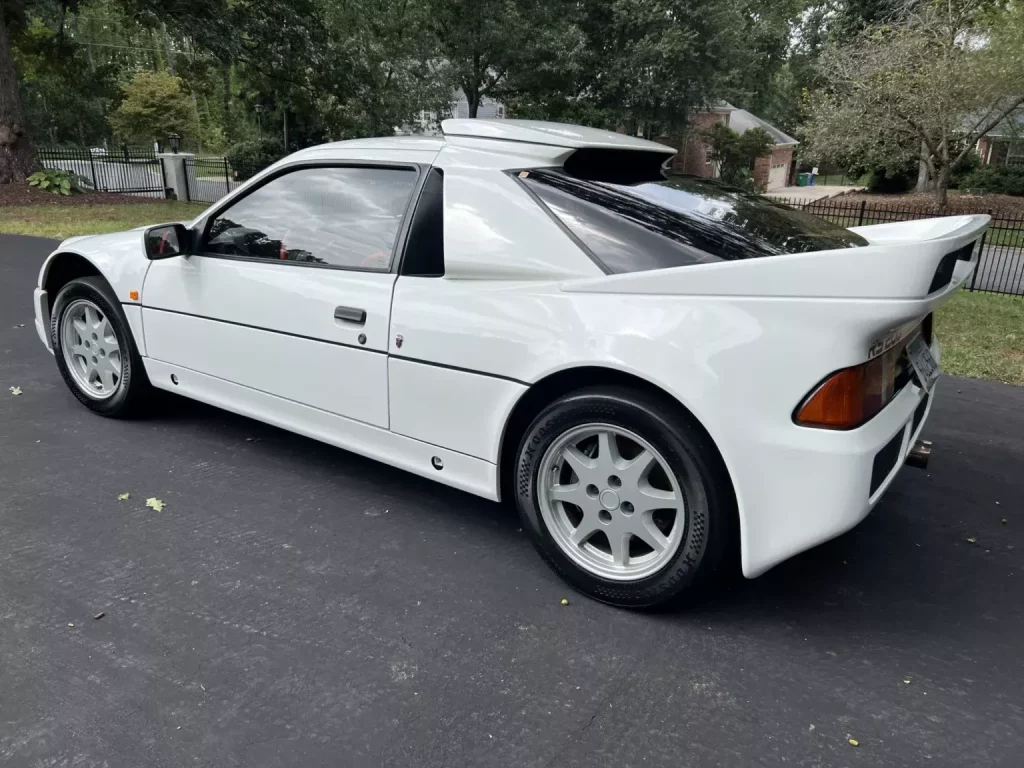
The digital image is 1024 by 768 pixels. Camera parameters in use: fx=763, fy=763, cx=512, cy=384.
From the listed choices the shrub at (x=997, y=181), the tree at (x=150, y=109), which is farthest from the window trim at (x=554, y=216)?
the tree at (x=150, y=109)

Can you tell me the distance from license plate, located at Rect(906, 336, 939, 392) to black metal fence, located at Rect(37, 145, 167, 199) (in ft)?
72.1

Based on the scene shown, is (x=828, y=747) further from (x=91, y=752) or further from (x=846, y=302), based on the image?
(x=91, y=752)

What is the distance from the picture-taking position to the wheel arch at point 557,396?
248 centimetres

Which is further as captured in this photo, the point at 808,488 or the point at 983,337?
the point at 983,337

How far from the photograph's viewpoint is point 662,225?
2.76 meters

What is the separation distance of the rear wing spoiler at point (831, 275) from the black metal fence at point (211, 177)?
1736 cm

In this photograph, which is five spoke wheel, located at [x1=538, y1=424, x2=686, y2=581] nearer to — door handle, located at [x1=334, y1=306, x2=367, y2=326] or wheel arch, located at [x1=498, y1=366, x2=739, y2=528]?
wheel arch, located at [x1=498, y1=366, x2=739, y2=528]

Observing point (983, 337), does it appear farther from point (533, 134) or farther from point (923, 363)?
point (533, 134)

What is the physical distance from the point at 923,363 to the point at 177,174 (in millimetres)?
20551

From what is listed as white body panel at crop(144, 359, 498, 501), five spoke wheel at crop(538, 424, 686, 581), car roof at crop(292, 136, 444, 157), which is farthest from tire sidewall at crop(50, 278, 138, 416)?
five spoke wheel at crop(538, 424, 686, 581)

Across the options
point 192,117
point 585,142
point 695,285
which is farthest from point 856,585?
point 192,117

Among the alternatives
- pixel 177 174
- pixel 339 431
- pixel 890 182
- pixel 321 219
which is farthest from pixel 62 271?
pixel 890 182

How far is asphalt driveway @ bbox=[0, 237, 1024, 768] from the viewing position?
2.13 m

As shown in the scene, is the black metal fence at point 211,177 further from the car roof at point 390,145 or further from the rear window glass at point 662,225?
the rear window glass at point 662,225
